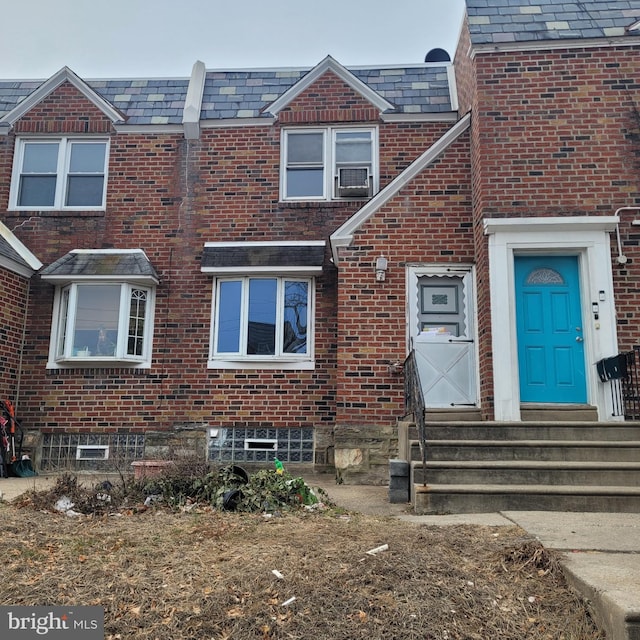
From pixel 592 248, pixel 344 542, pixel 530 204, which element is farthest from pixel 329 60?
pixel 344 542

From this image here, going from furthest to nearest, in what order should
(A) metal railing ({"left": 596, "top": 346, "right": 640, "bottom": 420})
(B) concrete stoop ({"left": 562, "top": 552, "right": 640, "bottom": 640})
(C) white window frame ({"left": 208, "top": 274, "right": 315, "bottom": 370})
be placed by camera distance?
(C) white window frame ({"left": 208, "top": 274, "right": 315, "bottom": 370}) → (A) metal railing ({"left": 596, "top": 346, "right": 640, "bottom": 420}) → (B) concrete stoop ({"left": 562, "top": 552, "right": 640, "bottom": 640})

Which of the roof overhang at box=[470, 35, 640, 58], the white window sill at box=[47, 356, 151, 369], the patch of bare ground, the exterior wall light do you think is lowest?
the patch of bare ground

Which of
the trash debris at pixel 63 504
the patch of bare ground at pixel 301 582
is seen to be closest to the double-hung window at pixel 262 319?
the trash debris at pixel 63 504

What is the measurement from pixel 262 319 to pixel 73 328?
10.4 feet

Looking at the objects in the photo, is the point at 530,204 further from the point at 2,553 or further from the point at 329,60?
the point at 2,553

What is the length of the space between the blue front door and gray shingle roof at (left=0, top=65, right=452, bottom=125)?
3963mm

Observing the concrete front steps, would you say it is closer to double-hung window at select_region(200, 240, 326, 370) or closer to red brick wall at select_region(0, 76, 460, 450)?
red brick wall at select_region(0, 76, 460, 450)

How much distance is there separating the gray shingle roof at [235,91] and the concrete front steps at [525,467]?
6.34m

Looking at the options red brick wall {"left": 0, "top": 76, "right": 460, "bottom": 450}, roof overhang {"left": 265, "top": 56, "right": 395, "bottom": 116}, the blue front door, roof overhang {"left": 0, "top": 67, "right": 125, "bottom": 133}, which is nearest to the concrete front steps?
the blue front door

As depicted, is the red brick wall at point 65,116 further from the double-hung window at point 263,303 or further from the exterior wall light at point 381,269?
the exterior wall light at point 381,269

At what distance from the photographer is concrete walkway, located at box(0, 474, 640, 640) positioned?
2.81 metres

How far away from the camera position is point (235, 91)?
1121 cm

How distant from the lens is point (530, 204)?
8055mm

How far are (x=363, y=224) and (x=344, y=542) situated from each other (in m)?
5.77
